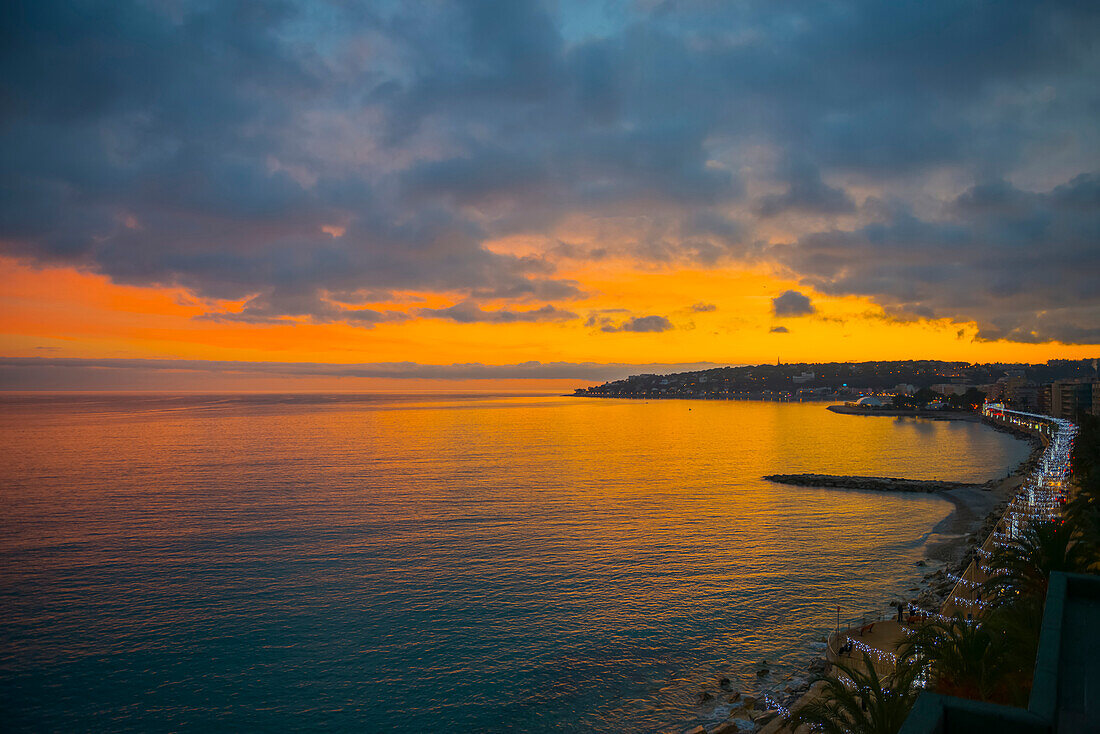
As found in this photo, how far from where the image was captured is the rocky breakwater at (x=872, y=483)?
73875 mm

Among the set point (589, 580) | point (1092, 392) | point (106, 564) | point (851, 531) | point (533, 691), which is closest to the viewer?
point (533, 691)

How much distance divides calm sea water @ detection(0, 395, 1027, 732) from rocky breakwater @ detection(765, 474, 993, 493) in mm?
4081

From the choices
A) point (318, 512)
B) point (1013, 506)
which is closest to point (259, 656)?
point (318, 512)

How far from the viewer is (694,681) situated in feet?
86.7

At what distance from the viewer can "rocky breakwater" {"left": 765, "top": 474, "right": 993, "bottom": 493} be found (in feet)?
242

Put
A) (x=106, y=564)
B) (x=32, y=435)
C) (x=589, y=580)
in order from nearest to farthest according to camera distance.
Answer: (x=589, y=580), (x=106, y=564), (x=32, y=435)

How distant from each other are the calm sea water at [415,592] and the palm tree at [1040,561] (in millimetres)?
9315

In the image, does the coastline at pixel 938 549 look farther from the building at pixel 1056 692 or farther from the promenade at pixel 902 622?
the building at pixel 1056 692

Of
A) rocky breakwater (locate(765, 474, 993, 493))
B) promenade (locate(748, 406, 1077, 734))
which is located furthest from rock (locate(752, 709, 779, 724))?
rocky breakwater (locate(765, 474, 993, 493))

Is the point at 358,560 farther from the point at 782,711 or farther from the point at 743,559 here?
the point at 782,711

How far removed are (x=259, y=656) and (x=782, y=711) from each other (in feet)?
76.8

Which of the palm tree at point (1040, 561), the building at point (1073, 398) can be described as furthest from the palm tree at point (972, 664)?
the building at point (1073, 398)

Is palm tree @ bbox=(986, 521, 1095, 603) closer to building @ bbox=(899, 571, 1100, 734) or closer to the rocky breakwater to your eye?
building @ bbox=(899, 571, 1100, 734)

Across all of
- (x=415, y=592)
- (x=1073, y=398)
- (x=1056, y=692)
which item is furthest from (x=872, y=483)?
(x=1073, y=398)
